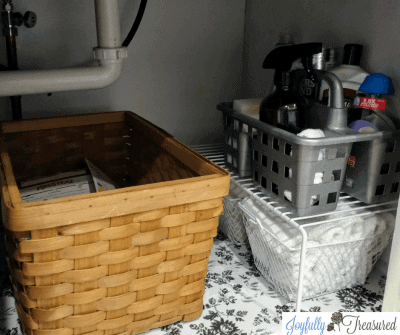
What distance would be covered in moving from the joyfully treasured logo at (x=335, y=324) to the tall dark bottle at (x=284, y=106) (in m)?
0.33

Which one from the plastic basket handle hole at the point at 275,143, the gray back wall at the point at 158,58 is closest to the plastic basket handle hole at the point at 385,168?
the plastic basket handle hole at the point at 275,143

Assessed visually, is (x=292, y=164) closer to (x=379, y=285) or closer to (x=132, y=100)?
(x=379, y=285)

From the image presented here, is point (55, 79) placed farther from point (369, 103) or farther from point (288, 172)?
point (369, 103)

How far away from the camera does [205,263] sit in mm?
733

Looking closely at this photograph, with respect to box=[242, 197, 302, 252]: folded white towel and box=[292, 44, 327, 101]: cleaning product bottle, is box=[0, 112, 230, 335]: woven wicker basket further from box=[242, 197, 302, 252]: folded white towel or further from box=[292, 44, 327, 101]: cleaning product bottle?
box=[292, 44, 327, 101]: cleaning product bottle

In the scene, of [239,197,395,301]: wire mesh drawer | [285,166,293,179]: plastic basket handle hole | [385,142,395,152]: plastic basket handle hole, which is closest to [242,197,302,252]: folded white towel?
[239,197,395,301]: wire mesh drawer

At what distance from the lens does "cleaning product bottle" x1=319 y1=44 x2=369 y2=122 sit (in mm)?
840

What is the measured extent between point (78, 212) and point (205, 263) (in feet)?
0.84

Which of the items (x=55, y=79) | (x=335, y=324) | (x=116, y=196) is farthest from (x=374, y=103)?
(x=55, y=79)

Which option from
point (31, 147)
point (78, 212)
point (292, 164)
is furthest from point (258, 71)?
point (78, 212)

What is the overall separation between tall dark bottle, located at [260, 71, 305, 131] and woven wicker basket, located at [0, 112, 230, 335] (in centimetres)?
18

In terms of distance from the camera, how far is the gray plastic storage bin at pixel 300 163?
0.72m

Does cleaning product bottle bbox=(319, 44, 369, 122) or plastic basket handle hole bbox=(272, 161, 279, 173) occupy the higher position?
cleaning product bottle bbox=(319, 44, 369, 122)

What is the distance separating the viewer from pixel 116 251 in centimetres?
63
